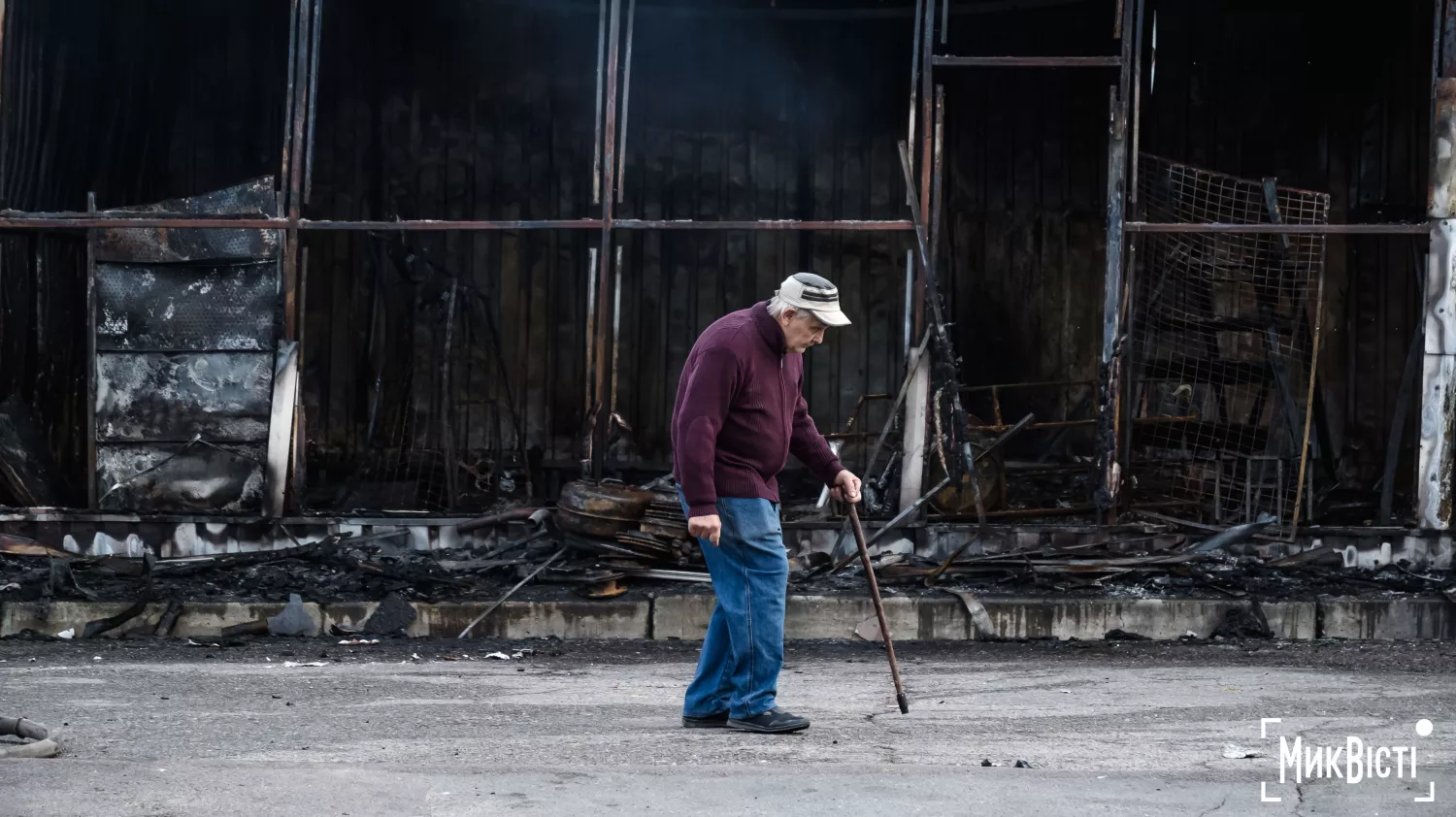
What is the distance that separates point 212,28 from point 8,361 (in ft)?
11.3

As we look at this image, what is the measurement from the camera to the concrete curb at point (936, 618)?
9.29 metres

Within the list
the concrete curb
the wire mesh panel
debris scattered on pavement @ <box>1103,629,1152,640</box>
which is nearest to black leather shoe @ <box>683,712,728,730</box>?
the concrete curb

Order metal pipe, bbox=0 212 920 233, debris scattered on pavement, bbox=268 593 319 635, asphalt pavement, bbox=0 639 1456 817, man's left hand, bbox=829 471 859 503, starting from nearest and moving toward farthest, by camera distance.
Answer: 1. asphalt pavement, bbox=0 639 1456 817
2. man's left hand, bbox=829 471 859 503
3. debris scattered on pavement, bbox=268 593 319 635
4. metal pipe, bbox=0 212 920 233

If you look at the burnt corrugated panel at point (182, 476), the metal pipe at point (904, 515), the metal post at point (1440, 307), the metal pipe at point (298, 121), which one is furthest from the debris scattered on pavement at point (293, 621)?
the metal post at point (1440, 307)

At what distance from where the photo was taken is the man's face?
19.4 ft

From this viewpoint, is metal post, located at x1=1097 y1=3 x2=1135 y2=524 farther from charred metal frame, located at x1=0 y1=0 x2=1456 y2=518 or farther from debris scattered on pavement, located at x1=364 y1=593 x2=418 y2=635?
debris scattered on pavement, located at x1=364 y1=593 x2=418 y2=635

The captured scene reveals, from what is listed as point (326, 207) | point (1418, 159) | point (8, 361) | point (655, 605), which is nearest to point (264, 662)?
point (655, 605)

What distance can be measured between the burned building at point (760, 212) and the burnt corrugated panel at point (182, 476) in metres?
1.27

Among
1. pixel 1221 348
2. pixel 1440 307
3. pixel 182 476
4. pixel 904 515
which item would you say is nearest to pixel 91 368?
pixel 182 476

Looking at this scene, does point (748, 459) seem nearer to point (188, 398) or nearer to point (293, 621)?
point (293, 621)

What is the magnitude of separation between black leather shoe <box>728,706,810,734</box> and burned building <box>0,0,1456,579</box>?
591 centimetres

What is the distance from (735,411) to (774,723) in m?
1.18

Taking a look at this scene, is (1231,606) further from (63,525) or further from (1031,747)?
(63,525)

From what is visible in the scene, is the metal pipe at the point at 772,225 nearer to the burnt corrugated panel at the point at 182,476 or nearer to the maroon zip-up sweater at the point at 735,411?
the burnt corrugated panel at the point at 182,476
